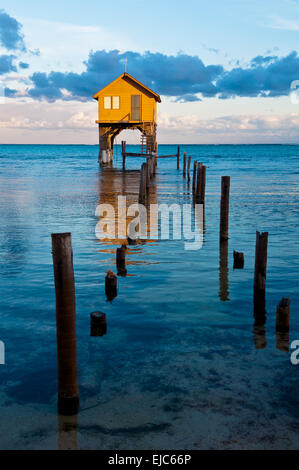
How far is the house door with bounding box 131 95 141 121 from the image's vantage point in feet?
143

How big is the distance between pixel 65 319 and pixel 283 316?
361 centimetres

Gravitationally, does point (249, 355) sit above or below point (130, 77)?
below

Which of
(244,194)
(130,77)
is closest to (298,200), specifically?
(244,194)

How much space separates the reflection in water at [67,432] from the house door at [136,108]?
41.2 metres

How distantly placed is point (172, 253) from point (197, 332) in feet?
16.4

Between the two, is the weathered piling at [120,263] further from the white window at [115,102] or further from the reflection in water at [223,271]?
the white window at [115,102]

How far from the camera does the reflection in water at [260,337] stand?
6684mm

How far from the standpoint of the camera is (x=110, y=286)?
8.60 metres

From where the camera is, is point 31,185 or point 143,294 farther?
point 31,185

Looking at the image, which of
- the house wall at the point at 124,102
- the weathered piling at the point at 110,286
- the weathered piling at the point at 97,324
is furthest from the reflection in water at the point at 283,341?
the house wall at the point at 124,102

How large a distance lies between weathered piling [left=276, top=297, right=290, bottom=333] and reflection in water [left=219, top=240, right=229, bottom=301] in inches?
66.1

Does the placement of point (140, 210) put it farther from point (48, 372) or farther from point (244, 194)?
point (48, 372)

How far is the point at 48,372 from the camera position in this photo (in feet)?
19.6

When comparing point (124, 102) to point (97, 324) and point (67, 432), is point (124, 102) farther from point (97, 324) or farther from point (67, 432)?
point (67, 432)
